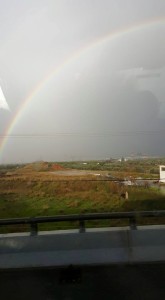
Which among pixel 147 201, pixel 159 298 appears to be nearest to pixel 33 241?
pixel 159 298

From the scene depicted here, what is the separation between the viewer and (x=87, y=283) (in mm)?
4859

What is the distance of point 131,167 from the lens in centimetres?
2672

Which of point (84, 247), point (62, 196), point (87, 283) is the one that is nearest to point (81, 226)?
point (84, 247)

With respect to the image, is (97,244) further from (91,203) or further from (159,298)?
(91,203)

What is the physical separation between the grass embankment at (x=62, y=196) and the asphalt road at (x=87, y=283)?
9.46 meters

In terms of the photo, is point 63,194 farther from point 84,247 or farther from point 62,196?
point 84,247

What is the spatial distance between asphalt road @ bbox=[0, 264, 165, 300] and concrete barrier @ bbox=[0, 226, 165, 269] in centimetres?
26

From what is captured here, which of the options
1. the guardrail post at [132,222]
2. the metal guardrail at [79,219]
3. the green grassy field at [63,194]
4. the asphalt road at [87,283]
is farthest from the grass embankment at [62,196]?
the asphalt road at [87,283]

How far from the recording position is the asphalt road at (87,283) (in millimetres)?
4449

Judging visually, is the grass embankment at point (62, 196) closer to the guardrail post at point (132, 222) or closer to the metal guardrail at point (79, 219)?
the metal guardrail at point (79, 219)

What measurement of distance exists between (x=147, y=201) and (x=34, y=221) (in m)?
10.5

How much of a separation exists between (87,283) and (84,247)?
109 centimetres

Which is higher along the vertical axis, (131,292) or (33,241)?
(33,241)

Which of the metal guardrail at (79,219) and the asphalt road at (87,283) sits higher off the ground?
the metal guardrail at (79,219)
